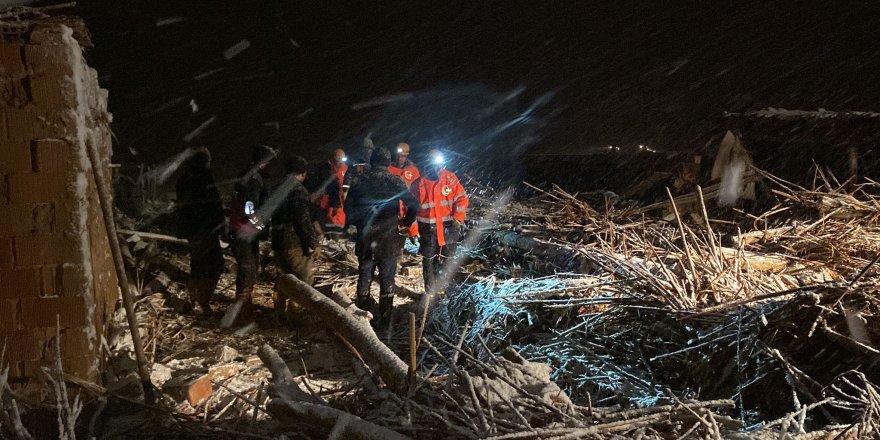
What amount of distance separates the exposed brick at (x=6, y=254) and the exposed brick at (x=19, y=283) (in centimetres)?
4

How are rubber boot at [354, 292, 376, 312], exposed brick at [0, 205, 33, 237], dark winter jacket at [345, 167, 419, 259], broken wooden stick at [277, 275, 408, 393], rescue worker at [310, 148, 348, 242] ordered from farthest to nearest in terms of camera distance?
rescue worker at [310, 148, 348, 242] → rubber boot at [354, 292, 376, 312] → dark winter jacket at [345, 167, 419, 259] → broken wooden stick at [277, 275, 408, 393] → exposed brick at [0, 205, 33, 237]

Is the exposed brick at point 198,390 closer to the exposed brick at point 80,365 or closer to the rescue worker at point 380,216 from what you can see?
the exposed brick at point 80,365

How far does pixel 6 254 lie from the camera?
302 cm

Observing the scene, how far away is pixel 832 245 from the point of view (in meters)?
5.00

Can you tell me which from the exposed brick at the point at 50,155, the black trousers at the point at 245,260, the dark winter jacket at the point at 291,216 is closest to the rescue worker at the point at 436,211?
the dark winter jacket at the point at 291,216

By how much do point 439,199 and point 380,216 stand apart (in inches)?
32.1

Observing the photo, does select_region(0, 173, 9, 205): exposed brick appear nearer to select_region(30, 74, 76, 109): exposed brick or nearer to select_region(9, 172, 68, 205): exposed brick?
select_region(9, 172, 68, 205): exposed brick

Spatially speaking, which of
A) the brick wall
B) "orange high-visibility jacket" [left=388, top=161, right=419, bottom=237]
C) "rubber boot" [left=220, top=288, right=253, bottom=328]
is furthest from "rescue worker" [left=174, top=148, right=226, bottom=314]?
the brick wall

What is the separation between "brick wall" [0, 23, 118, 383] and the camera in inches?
115

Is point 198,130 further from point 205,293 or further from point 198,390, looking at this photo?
point 198,390

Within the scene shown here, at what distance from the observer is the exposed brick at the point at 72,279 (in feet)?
10.2

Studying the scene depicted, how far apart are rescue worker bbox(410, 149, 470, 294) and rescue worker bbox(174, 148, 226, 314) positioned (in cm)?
226

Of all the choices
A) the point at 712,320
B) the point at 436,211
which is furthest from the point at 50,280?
the point at 712,320

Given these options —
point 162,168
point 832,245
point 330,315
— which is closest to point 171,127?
point 162,168
